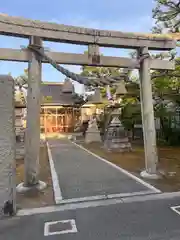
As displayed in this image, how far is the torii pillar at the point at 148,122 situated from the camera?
6.18m

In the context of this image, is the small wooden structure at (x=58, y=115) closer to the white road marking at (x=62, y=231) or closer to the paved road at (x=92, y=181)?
the paved road at (x=92, y=181)

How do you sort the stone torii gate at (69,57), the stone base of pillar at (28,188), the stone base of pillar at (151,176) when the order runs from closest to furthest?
the stone base of pillar at (28,188) < the stone torii gate at (69,57) < the stone base of pillar at (151,176)

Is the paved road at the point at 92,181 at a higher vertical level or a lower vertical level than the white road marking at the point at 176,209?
higher

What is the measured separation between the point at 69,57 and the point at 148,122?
105 inches

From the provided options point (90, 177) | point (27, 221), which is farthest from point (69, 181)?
point (27, 221)

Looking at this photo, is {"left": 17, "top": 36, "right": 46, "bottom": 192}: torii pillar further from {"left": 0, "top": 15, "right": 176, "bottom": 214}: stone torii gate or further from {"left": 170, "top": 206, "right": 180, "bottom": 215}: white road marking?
{"left": 170, "top": 206, "right": 180, "bottom": 215}: white road marking

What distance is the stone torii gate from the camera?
5.21 m

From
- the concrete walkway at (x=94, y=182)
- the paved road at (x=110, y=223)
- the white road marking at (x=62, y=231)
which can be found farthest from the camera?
the concrete walkway at (x=94, y=182)

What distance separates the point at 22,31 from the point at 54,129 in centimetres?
2508

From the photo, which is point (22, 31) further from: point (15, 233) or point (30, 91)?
point (15, 233)

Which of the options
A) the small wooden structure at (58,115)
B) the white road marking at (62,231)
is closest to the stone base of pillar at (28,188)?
the white road marking at (62,231)

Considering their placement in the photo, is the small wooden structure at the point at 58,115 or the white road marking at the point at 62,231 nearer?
the white road marking at the point at 62,231

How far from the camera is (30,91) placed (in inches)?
210

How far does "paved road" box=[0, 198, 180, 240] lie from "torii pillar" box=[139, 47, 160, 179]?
2.05m
